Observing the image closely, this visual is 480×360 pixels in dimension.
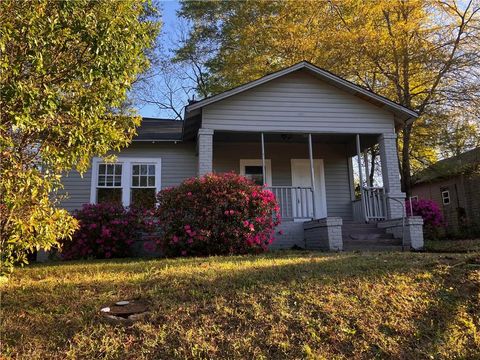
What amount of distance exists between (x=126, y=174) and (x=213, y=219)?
5081mm

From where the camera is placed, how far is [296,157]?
556 inches

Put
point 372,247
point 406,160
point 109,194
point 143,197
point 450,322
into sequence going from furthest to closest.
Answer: point 406,160, point 143,197, point 109,194, point 372,247, point 450,322

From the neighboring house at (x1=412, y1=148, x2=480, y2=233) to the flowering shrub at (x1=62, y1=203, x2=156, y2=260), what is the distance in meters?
12.9

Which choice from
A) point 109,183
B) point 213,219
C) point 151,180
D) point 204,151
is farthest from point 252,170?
point 213,219

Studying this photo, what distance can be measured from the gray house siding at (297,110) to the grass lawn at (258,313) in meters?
6.28

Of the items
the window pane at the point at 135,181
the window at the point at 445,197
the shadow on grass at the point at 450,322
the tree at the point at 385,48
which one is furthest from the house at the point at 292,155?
the window at the point at 445,197

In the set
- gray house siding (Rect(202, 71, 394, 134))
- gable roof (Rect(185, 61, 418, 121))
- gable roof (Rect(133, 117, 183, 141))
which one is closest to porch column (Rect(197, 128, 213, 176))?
gray house siding (Rect(202, 71, 394, 134))

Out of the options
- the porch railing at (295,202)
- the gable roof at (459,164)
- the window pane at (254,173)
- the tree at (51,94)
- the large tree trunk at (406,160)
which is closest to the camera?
the tree at (51,94)

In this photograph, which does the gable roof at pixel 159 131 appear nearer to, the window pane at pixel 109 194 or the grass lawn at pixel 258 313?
the window pane at pixel 109 194

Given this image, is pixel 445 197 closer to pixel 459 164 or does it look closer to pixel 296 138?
pixel 459 164

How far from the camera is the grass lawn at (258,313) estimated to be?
4.00 metres

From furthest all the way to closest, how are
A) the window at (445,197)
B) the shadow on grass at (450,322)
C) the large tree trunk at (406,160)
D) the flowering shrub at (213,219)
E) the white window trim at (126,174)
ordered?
the window at (445,197)
the large tree trunk at (406,160)
the white window trim at (126,174)
the flowering shrub at (213,219)
the shadow on grass at (450,322)

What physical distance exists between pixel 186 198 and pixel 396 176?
637 centimetres

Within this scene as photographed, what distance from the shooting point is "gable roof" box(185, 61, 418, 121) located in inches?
452
